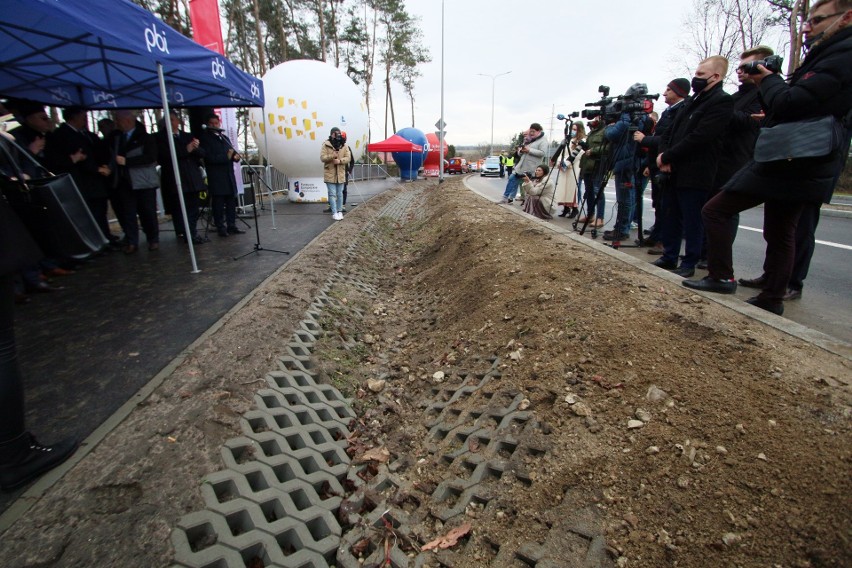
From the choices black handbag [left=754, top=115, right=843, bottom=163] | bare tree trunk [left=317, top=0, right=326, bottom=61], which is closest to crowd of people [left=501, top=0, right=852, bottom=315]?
black handbag [left=754, top=115, right=843, bottom=163]

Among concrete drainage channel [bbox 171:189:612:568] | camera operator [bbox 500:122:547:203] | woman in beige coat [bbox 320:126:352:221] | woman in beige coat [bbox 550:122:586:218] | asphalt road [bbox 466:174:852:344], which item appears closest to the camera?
concrete drainage channel [bbox 171:189:612:568]

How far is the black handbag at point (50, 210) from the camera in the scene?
2.08 m

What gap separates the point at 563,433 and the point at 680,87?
4.91m

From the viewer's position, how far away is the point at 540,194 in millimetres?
8594

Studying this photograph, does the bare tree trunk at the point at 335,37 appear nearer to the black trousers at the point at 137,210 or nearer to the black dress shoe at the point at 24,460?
the black trousers at the point at 137,210

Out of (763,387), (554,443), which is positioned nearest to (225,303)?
(554,443)

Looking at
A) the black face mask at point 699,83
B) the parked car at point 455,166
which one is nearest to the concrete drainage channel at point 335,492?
the black face mask at point 699,83

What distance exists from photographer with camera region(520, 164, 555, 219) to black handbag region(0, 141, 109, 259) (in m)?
7.61

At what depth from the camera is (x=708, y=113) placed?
12.9 feet

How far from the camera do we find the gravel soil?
5.30 ft

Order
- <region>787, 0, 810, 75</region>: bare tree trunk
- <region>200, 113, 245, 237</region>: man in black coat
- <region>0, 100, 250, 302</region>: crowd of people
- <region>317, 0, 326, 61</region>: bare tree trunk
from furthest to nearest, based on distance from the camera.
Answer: <region>317, 0, 326, 61</region>: bare tree trunk → <region>787, 0, 810, 75</region>: bare tree trunk → <region>200, 113, 245, 237</region>: man in black coat → <region>0, 100, 250, 302</region>: crowd of people

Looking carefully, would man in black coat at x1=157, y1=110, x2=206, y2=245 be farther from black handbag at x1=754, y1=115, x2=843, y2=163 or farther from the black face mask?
black handbag at x1=754, y1=115, x2=843, y2=163

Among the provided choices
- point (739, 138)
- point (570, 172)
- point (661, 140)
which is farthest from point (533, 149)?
point (739, 138)

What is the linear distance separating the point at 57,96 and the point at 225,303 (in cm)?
529
